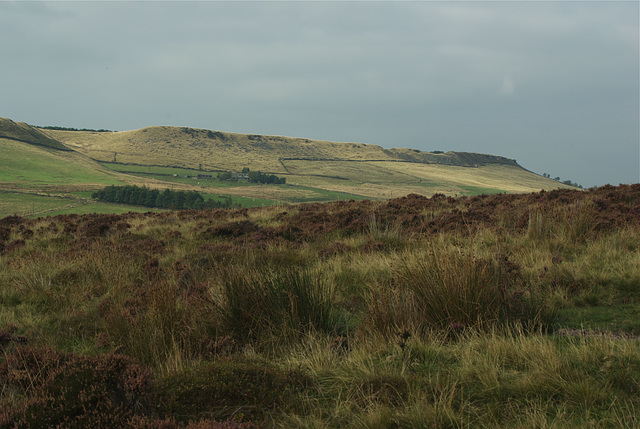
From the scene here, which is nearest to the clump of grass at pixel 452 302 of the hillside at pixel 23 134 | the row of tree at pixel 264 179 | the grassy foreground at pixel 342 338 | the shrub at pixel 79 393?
the grassy foreground at pixel 342 338

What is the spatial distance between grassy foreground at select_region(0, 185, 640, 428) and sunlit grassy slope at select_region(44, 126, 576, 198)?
234ft

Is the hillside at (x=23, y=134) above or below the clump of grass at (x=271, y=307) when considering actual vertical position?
above

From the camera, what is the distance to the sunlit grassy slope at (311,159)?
99000 millimetres

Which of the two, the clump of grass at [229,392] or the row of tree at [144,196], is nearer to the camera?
the clump of grass at [229,392]

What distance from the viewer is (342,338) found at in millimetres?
Result: 4262

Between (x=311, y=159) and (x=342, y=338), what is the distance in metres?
129

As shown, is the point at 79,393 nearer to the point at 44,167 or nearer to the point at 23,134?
the point at 44,167

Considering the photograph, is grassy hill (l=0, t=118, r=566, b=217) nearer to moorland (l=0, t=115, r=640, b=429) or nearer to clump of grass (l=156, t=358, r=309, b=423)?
moorland (l=0, t=115, r=640, b=429)

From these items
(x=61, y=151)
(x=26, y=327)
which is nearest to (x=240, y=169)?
(x=61, y=151)

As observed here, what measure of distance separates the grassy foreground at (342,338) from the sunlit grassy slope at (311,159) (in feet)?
234

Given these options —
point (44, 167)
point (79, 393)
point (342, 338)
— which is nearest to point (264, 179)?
point (44, 167)

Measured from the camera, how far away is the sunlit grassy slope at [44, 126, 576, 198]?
9900cm

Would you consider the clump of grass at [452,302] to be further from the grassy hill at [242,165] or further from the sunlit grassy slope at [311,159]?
the sunlit grassy slope at [311,159]

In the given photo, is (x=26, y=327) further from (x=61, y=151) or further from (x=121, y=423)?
(x=61, y=151)
